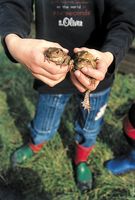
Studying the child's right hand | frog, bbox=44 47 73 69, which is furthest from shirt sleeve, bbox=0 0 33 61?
frog, bbox=44 47 73 69

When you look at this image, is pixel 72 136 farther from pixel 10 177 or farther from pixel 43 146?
pixel 10 177

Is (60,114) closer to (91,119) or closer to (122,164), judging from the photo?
(91,119)

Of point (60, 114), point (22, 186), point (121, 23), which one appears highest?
point (121, 23)

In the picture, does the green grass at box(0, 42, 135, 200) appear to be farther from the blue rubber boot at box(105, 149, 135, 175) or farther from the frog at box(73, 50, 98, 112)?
the frog at box(73, 50, 98, 112)

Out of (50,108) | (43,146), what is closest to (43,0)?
(50,108)

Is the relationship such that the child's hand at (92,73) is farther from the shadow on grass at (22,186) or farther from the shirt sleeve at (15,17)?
the shadow on grass at (22,186)

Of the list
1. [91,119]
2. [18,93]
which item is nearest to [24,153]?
[91,119]

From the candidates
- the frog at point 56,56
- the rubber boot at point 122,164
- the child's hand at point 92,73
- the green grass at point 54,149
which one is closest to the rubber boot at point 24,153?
the green grass at point 54,149

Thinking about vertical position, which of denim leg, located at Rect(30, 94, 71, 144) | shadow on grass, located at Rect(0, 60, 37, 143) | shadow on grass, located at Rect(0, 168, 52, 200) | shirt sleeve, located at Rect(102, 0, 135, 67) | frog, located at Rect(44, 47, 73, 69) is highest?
frog, located at Rect(44, 47, 73, 69)
